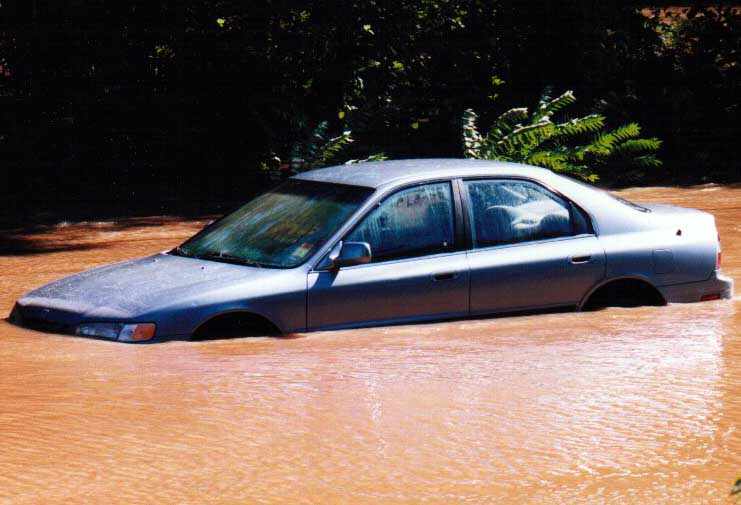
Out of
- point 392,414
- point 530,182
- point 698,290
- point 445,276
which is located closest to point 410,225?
point 445,276

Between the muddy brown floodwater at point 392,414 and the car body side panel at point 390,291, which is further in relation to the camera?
the car body side panel at point 390,291

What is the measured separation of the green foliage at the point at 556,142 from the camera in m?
17.1

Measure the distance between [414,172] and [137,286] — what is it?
6.31 ft

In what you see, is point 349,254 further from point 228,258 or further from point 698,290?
point 698,290

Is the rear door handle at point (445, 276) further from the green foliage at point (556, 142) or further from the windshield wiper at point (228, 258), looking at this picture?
the green foliage at point (556, 142)

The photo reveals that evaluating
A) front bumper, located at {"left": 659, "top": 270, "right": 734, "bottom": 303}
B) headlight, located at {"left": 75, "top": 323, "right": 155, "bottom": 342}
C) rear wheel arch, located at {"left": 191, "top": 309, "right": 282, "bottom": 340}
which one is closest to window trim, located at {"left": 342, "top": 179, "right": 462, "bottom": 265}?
rear wheel arch, located at {"left": 191, "top": 309, "right": 282, "bottom": 340}

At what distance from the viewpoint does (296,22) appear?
59.2 ft

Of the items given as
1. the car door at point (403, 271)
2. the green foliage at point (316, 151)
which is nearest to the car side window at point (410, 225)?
the car door at point (403, 271)

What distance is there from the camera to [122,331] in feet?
23.3

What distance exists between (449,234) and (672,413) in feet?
7.84

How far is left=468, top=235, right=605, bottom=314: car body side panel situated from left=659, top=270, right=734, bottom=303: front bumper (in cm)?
55

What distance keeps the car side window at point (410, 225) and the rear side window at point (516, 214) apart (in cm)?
19

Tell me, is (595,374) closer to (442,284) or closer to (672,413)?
(672,413)

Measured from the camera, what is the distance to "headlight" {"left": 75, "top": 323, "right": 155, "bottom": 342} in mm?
7082
